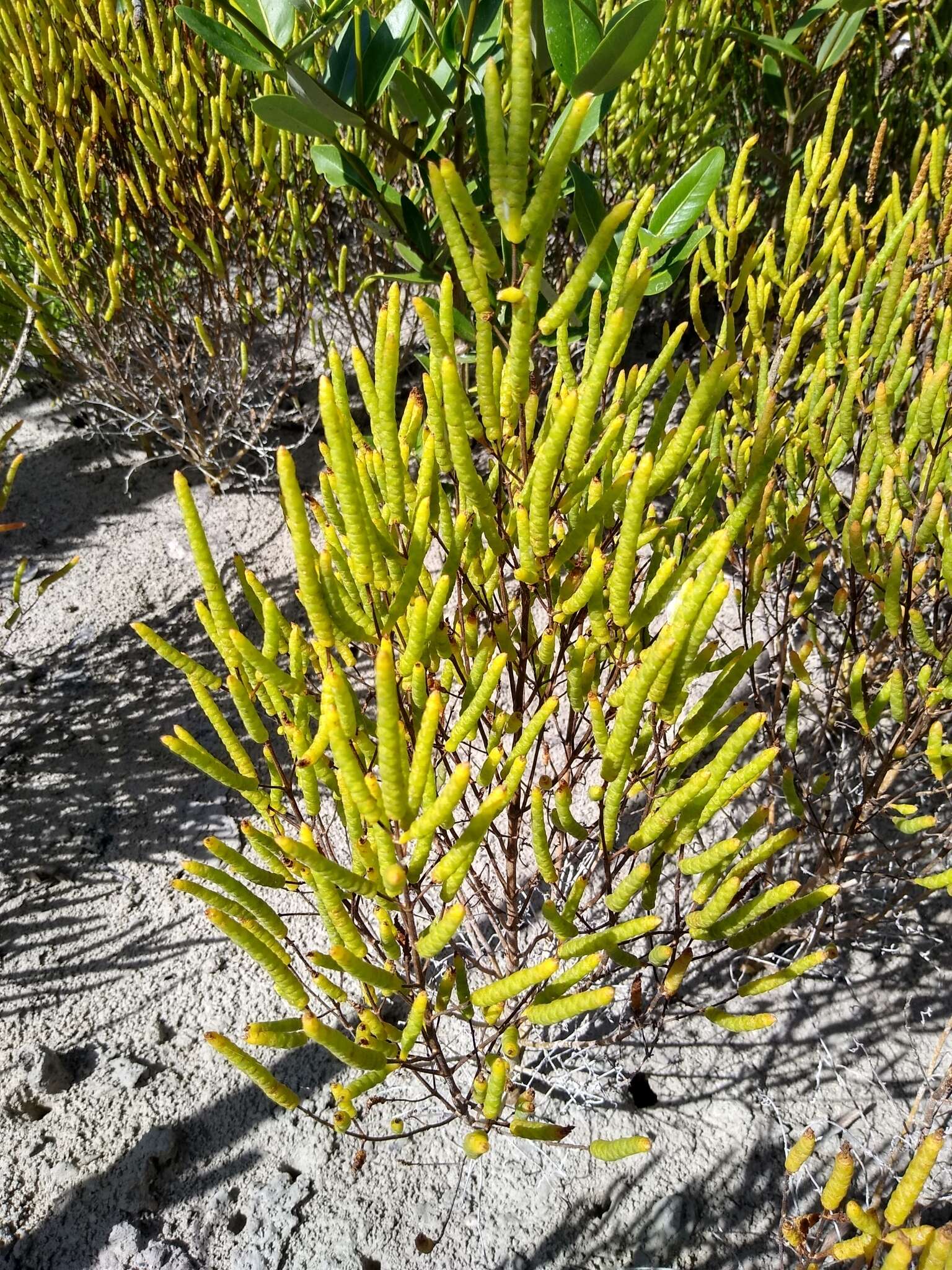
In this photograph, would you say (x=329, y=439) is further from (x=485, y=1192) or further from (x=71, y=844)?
(x=71, y=844)

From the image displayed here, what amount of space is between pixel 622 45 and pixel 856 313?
2.33 feet

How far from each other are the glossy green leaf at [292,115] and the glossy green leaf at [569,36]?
1.03 feet

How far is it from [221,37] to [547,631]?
0.98 meters

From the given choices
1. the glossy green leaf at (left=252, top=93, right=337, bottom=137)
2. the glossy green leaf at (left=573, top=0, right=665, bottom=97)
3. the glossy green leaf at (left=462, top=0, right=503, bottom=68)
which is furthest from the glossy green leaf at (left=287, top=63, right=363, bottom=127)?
the glossy green leaf at (left=573, top=0, right=665, bottom=97)

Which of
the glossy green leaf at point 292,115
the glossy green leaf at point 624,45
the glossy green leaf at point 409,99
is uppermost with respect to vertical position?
the glossy green leaf at point 409,99

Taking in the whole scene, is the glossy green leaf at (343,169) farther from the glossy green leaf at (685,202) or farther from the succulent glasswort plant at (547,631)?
the glossy green leaf at (685,202)

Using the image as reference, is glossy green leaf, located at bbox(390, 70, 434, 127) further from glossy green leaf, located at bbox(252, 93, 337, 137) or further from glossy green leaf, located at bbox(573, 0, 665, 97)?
glossy green leaf, located at bbox(573, 0, 665, 97)

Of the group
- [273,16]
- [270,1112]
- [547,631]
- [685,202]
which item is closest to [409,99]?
[273,16]

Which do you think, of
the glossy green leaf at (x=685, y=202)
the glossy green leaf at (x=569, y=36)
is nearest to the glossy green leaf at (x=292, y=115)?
the glossy green leaf at (x=569, y=36)

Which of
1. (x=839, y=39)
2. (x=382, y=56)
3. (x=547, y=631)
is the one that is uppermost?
(x=839, y=39)

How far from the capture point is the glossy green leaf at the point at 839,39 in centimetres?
170

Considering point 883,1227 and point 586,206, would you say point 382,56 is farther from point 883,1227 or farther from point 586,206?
point 883,1227

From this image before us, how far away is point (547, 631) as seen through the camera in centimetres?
100

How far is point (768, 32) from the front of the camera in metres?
2.76
